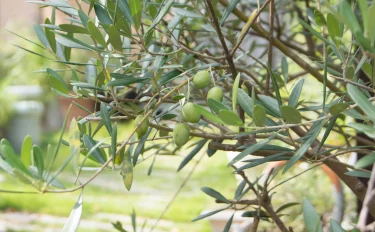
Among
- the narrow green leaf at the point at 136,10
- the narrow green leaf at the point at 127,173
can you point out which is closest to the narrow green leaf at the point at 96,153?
the narrow green leaf at the point at 127,173

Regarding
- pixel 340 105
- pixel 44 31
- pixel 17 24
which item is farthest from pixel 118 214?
pixel 17 24

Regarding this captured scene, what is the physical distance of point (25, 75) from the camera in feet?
24.0

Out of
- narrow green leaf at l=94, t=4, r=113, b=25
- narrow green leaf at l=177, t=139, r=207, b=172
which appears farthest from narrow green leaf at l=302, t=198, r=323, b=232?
narrow green leaf at l=177, t=139, r=207, b=172

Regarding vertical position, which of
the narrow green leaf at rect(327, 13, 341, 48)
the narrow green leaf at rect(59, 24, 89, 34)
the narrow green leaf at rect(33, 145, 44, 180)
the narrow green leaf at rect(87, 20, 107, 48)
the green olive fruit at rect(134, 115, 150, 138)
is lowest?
the narrow green leaf at rect(33, 145, 44, 180)

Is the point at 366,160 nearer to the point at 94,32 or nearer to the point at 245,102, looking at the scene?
the point at 245,102

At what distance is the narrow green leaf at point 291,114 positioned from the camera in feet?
1.88

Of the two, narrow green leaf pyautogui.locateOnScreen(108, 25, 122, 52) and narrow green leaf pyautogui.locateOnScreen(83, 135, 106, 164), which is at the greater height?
narrow green leaf pyautogui.locateOnScreen(108, 25, 122, 52)

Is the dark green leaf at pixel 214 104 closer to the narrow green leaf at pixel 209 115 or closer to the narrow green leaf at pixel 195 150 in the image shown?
the narrow green leaf at pixel 209 115

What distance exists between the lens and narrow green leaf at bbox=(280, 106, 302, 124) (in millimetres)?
572

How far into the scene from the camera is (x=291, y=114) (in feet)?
1.90

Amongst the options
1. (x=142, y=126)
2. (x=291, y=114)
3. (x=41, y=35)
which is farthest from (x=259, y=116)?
(x=41, y=35)

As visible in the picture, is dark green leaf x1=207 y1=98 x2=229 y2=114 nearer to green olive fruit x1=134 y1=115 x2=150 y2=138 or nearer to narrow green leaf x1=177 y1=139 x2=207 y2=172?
green olive fruit x1=134 y1=115 x2=150 y2=138

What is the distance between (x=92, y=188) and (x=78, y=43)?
4.31 meters

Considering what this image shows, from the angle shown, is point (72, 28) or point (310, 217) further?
point (72, 28)
